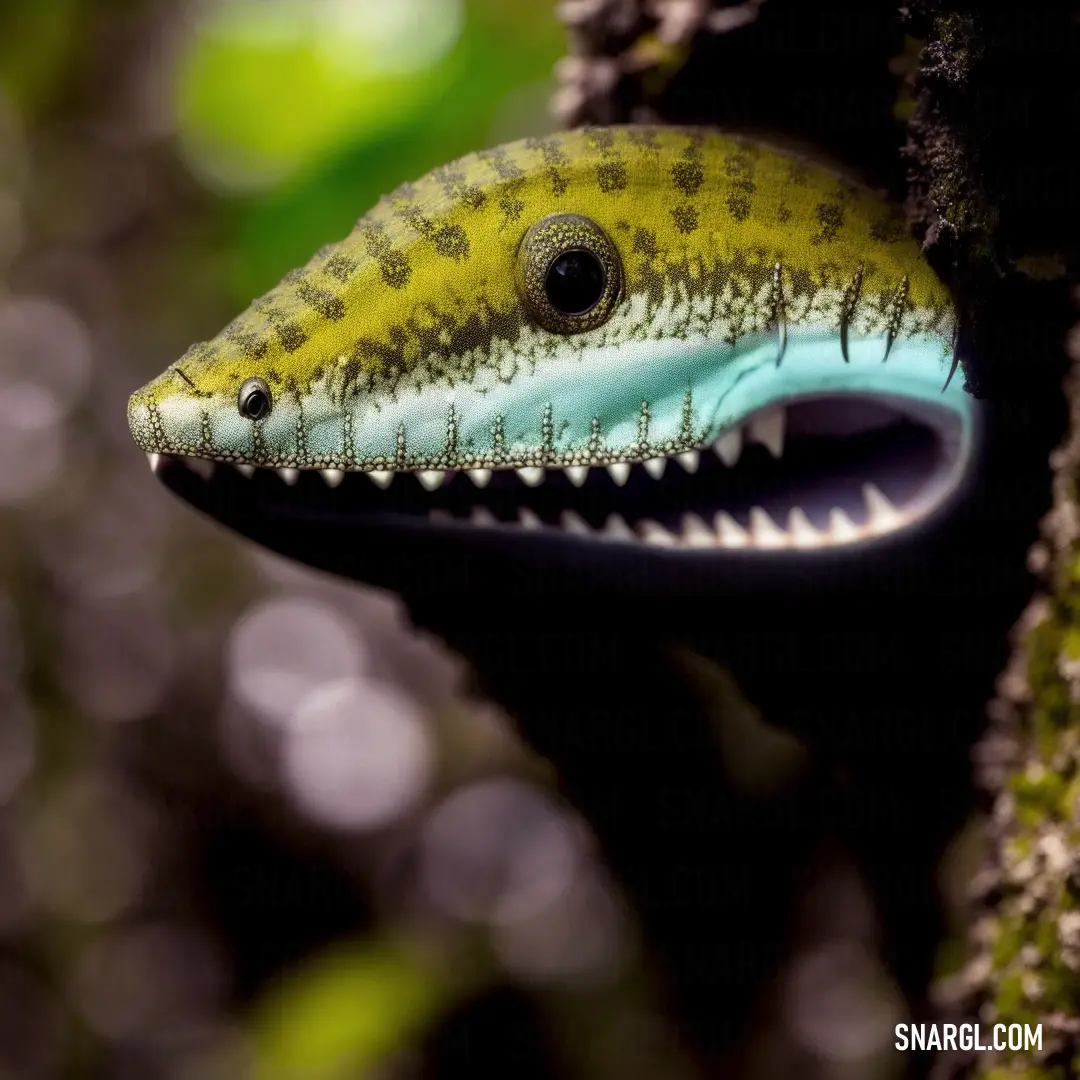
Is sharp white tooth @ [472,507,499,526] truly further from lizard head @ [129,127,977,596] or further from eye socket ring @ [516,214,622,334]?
eye socket ring @ [516,214,622,334]

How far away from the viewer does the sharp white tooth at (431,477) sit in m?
0.58

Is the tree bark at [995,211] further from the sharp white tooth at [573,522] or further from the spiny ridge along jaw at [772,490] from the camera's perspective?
the sharp white tooth at [573,522]

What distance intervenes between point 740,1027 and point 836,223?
115 centimetres

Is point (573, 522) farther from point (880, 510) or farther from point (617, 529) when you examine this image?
point (880, 510)

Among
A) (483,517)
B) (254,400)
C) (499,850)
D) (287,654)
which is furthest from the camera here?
(287,654)

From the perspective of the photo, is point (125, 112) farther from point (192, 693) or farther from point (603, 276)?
point (603, 276)

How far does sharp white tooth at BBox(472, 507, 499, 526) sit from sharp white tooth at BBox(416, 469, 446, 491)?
6 centimetres

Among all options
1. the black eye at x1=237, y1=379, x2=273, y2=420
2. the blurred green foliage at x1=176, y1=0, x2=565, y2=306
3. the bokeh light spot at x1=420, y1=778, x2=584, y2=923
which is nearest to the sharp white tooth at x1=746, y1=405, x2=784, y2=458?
the black eye at x1=237, y1=379, x2=273, y2=420

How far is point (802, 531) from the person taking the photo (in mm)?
689

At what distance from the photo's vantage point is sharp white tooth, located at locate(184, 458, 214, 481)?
56cm

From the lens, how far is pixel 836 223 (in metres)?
0.62

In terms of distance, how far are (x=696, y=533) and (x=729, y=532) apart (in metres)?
0.02

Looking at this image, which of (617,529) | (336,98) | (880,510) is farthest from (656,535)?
(336,98)

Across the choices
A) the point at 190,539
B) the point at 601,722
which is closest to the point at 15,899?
the point at 190,539
